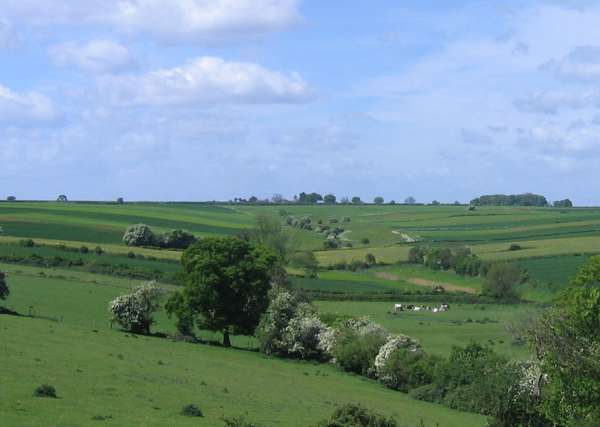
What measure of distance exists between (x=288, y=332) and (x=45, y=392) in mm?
37847

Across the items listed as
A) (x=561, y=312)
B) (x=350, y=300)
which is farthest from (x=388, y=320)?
(x=561, y=312)

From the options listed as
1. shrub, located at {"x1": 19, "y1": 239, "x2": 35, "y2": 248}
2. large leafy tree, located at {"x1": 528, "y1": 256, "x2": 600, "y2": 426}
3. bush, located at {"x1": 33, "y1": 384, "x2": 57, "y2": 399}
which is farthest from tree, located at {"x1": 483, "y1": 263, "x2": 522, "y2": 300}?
bush, located at {"x1": 33, "y1": 384, "x2": 57, "y2": 399}

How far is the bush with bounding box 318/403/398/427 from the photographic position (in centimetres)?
2773

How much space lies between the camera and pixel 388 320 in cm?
8594

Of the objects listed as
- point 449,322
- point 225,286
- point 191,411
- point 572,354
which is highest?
point 572,354

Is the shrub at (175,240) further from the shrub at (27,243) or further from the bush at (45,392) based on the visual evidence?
the bush at (45,392)

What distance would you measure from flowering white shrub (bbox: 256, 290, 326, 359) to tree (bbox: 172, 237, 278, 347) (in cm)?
254

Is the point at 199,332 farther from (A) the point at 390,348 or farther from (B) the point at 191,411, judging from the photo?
(B) the point at 191,411

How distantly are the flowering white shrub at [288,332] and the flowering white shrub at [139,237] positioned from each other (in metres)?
59.6

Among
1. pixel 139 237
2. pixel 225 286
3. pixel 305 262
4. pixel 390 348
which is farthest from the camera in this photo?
pixel 139 237

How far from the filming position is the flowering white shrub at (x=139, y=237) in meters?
129

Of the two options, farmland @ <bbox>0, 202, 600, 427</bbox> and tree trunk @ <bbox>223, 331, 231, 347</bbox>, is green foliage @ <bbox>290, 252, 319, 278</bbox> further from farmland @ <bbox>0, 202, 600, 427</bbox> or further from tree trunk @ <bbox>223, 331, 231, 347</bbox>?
tree trunk @ <bbox>223, 331, 231, 347</bbox>

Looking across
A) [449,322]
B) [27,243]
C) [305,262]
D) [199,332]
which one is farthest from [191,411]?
[305,262]

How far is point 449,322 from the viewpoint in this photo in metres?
86.1
